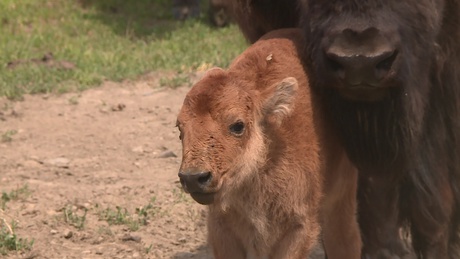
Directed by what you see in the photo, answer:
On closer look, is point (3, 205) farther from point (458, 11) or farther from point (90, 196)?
point (458, 11)

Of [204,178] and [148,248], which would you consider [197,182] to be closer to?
[204,178]

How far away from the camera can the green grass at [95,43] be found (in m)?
8.03

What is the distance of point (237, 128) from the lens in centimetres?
362

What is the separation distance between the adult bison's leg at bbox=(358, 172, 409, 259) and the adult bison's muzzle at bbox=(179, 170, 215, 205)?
117 centimetres

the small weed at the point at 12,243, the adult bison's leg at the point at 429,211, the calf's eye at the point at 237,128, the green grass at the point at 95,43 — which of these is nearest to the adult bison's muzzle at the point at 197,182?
the calf's eye at the point at 237,128

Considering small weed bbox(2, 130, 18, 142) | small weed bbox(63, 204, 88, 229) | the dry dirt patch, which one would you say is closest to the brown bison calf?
the dry dirt patch

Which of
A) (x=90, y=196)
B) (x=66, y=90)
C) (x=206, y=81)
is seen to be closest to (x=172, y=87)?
(x=66, y=90)

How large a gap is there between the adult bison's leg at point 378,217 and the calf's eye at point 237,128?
98cm

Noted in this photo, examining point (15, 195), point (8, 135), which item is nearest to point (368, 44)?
point (15, 195)

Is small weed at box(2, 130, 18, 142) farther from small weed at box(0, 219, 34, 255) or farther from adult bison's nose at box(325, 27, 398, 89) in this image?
adult bison's nose at box(325, 27, 398, 89)

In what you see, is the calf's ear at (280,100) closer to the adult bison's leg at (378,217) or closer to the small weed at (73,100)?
the adult bison's leg at (378,217)

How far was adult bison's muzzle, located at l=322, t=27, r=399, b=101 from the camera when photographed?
11.8 ft

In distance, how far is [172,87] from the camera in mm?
7676

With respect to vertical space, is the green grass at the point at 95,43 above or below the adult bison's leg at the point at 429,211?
below
